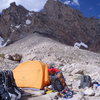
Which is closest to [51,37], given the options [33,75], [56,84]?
[33,75]

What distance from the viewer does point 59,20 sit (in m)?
48.7

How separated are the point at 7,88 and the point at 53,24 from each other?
40.3 meters

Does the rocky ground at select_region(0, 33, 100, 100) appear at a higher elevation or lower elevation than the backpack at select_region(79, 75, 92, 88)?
higher

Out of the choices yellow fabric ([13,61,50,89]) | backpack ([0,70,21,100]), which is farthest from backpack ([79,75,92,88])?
backpack ([0,70,21,100])

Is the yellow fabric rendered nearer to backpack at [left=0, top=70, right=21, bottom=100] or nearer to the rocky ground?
the rocky ground

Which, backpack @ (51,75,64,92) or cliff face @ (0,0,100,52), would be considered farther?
cliff face @ (0,0,100,52)

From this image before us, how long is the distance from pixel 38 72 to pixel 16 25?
1466 inches

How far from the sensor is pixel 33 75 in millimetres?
9164

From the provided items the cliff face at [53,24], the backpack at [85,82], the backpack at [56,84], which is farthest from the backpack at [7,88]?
the cliff face at [53,24]

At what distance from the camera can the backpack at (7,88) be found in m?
6.43

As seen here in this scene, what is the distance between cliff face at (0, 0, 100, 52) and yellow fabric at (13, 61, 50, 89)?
31.2m

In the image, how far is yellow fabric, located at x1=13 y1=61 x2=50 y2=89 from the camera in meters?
8.84

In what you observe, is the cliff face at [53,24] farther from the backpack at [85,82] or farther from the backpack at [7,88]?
the backpack at [7,88]

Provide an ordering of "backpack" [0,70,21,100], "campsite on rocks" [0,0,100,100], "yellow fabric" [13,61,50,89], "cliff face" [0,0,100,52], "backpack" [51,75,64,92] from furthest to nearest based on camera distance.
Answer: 1. "cliff face" [0,0,100,52]
2. "campsite on rocks" [0,0,100,100]
3. "yellow fabric" [13,61,50,89]
4. "backpack" [51,75,64,92]
5. "backpack" [0,70,21,100]
